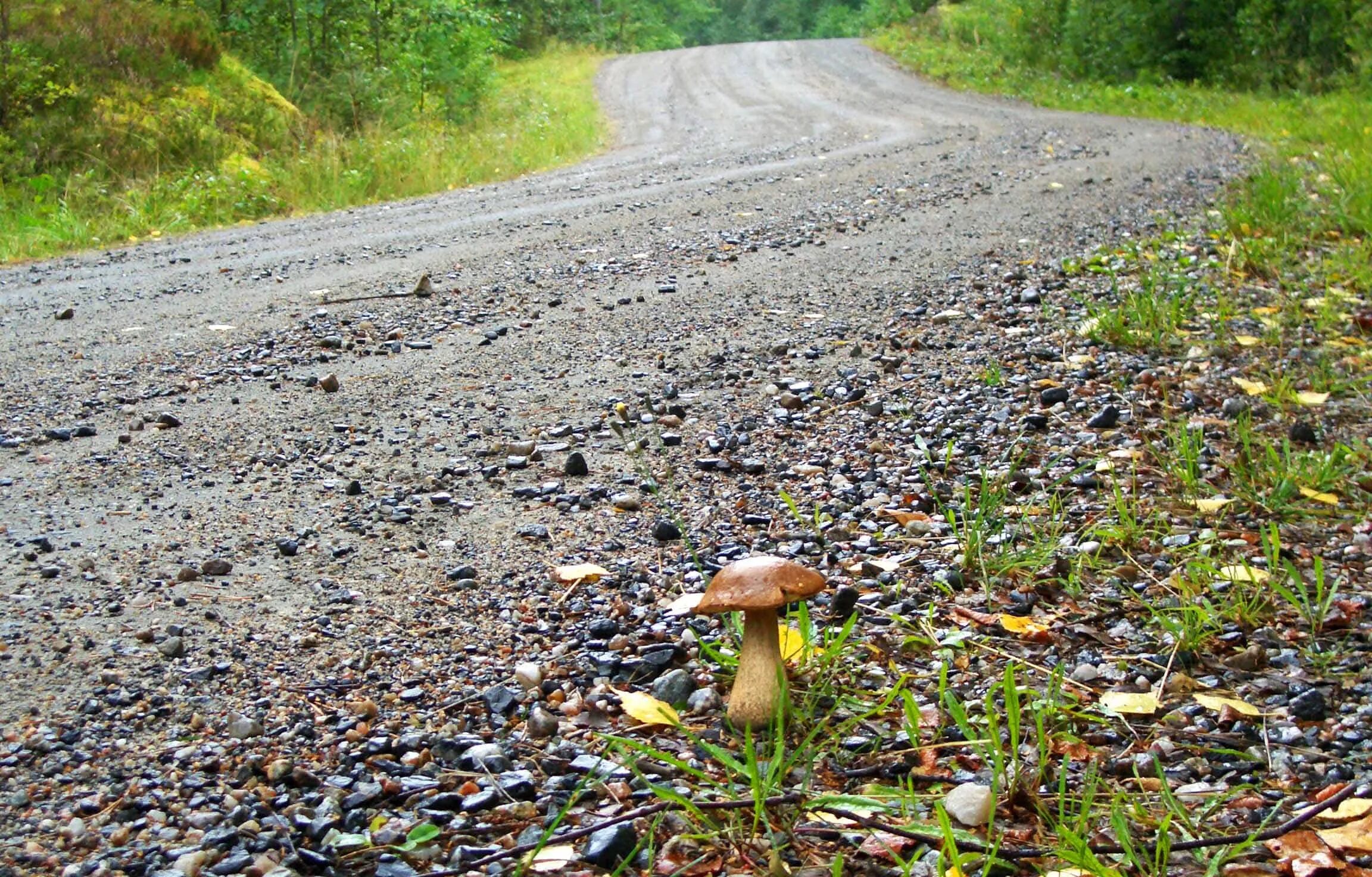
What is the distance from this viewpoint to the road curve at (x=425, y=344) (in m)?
2.73

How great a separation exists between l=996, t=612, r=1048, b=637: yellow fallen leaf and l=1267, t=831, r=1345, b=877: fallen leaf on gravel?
73 centimetres

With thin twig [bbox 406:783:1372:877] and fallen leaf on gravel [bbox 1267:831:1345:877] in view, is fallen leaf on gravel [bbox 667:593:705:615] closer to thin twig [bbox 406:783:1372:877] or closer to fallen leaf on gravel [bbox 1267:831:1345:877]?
thin twig [bbox 406:783:1372:877]

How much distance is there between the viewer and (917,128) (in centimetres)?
1292

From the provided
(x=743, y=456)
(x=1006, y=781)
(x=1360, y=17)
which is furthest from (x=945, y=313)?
(x=1360, y=17)

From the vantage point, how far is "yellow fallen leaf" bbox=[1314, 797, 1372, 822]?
68.4 inches

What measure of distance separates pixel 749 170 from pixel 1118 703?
795 cm

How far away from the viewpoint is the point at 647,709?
2088 millimetres

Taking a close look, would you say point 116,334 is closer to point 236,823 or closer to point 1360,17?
point 236,823

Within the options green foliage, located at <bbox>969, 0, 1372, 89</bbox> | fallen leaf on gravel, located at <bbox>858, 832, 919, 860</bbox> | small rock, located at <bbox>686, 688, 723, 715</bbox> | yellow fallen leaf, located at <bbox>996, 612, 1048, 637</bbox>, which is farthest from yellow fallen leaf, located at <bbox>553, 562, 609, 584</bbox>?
green foliage, located at <bbox>969, 0, 1372, 89</bbox>

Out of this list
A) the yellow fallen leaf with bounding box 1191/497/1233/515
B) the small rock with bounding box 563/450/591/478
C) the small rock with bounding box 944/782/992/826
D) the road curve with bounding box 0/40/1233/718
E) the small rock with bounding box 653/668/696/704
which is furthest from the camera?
the small rock with bounding box 563/450/591/478

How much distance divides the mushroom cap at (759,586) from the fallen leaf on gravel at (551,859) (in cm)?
47

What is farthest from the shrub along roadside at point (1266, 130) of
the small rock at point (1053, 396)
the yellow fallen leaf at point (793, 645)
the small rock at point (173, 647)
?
the small rock at point (173, 647)

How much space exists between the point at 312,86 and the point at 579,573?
457 inches

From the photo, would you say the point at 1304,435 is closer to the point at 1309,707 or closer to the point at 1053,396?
the point at 1053,396
